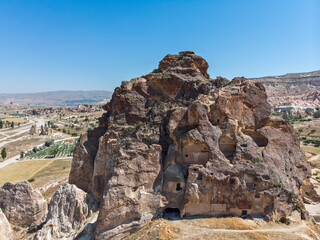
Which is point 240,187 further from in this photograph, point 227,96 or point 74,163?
point 74,163

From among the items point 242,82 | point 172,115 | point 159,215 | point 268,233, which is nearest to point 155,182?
point 159,215

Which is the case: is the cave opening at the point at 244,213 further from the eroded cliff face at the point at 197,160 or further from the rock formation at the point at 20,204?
the rock formation at the point at 20,204

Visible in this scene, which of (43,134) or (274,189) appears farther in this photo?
(43,134)

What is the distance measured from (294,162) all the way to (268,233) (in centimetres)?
1005

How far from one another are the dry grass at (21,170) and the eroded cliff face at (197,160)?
29.1m

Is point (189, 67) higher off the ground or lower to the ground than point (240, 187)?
higher

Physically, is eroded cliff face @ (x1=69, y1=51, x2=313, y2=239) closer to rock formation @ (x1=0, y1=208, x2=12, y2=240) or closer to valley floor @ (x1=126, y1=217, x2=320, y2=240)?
valley floor @ (x1=126, y1=217, x2=320, y2=240)

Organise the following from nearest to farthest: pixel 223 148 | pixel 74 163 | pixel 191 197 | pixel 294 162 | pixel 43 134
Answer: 1. pixel 191 197
2. pixel 223 148
3. pixel 294 162
4. pixel 74 163
5. pixel 43 134

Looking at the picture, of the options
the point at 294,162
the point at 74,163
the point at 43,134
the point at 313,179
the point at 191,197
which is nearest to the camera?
the point at 191,197

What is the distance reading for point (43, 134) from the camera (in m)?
98.8

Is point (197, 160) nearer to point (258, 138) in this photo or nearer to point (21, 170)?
point (258, 138)

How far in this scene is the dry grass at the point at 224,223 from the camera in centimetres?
1916

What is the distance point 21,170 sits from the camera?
5122 centimetres

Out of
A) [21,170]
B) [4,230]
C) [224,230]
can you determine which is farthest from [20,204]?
[21,170]
